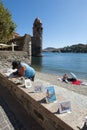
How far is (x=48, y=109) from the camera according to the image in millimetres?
2865

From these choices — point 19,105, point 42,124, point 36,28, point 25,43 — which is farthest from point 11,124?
point 36,28

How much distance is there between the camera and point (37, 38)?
242 ft

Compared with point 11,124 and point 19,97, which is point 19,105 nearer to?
point 19,97

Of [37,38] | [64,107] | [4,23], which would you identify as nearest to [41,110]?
[64,107]

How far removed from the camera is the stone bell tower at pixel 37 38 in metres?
73.1

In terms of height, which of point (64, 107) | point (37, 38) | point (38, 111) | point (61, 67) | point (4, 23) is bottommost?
point (61, 67)

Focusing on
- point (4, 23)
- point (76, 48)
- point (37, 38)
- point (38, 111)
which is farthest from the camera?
point (76, 48)

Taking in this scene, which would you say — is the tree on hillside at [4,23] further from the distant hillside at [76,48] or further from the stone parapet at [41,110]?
the distant hillside at [76,48]

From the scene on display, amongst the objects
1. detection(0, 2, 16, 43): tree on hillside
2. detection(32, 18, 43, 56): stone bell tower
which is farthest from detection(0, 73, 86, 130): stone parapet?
detection(32, 18, 43, 56): stone bell tower

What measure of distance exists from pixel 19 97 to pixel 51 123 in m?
1.73

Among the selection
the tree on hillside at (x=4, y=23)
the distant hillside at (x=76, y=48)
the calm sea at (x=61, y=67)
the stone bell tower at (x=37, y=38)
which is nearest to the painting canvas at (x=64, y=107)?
the calm sea at (x=61, y=67)

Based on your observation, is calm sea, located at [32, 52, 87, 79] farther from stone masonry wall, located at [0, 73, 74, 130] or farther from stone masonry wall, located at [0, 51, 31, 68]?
stone masonry wall, located at [0, 73, 74, 130]

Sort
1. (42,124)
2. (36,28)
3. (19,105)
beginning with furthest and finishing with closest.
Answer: (36,28), (19,105), (42,124)

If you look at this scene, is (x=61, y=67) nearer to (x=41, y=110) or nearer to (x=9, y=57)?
(x=9, y=57)
